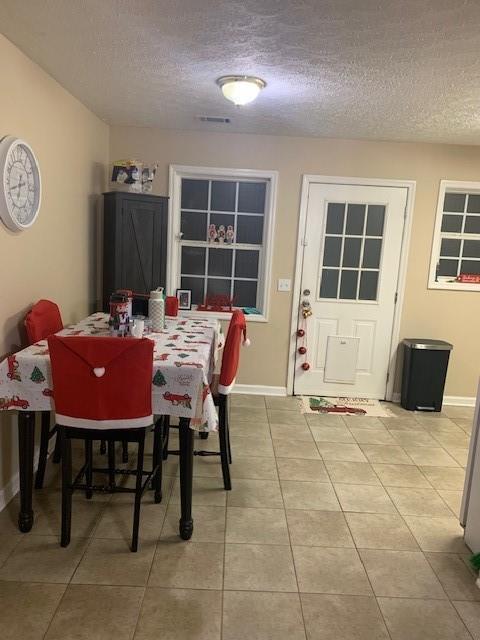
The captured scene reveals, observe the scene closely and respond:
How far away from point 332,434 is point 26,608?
8.10 feet

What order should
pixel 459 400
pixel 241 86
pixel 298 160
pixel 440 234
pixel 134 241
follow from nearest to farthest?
pixel 241 86
pixel 134 241
pixel 298 160
pixel 440 234
pixel 459 400

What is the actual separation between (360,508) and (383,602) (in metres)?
0.72

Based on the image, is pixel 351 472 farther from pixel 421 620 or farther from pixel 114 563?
pixel 114 563

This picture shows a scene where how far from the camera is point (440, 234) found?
4.36m

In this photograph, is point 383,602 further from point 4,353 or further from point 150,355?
point 4,353

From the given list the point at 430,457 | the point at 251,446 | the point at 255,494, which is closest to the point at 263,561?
the point at 255,494

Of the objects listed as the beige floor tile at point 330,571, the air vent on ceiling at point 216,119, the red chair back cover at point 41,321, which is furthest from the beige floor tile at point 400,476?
the air vent on ceiling at point 216,119

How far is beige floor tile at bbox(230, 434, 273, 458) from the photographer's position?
3.33 m

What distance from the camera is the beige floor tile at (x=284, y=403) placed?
14.0 ft

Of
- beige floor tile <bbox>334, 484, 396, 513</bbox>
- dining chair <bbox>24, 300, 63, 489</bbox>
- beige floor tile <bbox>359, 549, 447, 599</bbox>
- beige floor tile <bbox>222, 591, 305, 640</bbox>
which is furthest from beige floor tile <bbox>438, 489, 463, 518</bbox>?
dining chair <bbox>24, 300, 63, 489</bbox>

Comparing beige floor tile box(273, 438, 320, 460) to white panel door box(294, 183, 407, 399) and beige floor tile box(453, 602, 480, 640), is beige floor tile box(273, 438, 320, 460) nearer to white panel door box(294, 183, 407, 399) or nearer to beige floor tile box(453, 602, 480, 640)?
white panel door box(294, 183, 407, 399)

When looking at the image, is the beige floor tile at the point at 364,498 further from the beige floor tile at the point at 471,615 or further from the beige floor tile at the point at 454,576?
the beige floor tile at the point at 471,615

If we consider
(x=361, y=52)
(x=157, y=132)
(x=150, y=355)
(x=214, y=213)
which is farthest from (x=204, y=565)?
(x=157, y=132)

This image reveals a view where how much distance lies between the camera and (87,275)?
3906 mm
